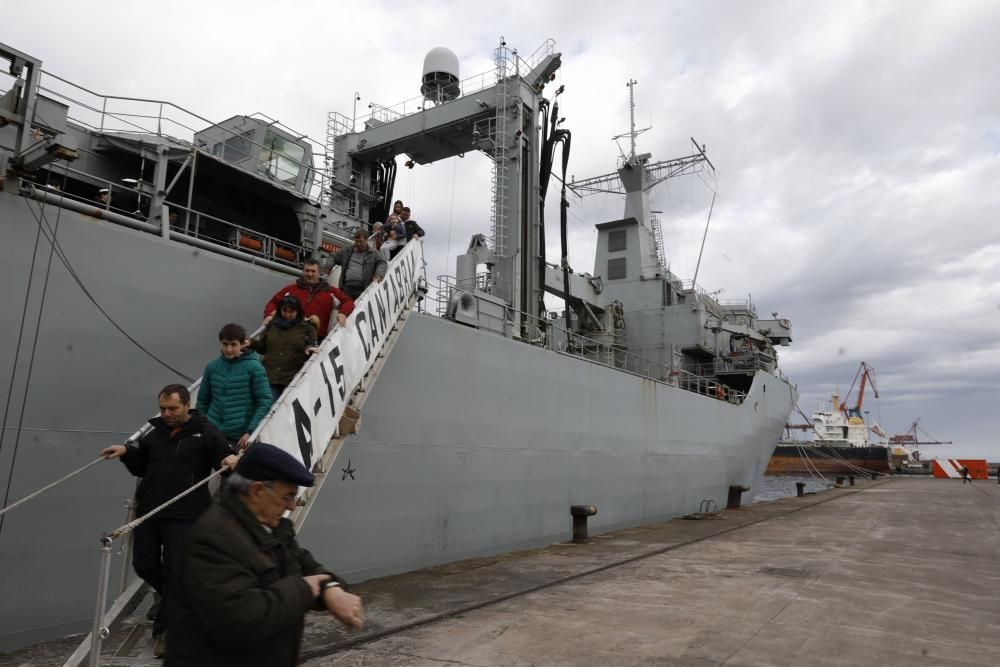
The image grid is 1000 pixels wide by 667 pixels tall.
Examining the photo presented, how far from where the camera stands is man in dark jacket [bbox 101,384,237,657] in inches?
124

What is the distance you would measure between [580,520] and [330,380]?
7208 mm

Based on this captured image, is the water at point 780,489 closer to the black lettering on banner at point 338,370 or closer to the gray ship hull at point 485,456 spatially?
the gray ship hull at point 485,456

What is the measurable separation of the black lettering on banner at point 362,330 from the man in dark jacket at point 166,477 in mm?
1832

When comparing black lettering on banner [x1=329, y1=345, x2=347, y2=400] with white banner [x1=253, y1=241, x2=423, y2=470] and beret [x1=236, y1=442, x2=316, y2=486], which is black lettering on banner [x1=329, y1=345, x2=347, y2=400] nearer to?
white banner [x1=253, y1=241, x2=423, y2=470]

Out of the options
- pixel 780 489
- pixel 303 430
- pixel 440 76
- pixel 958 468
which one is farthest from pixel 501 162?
pixel 958 468

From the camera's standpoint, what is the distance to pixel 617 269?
1914 centimetres

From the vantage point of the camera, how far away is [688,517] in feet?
46.7

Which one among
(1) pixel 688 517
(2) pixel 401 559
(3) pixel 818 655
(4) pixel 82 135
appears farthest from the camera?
(1) pixel 688 517

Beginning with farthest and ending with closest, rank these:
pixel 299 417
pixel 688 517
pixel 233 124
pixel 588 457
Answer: pixel 688 517, pixel 588 457, pixel 233 124, pixel 299 417

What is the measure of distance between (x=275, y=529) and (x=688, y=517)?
45.5ft

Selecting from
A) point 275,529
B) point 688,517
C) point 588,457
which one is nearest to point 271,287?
point 275,529

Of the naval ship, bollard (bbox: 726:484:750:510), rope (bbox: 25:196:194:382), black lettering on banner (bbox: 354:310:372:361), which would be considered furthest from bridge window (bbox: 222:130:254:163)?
bollard (bbox: 726:484:750:510)

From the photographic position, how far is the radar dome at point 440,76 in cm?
1288

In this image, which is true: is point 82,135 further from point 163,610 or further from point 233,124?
point 163,610
